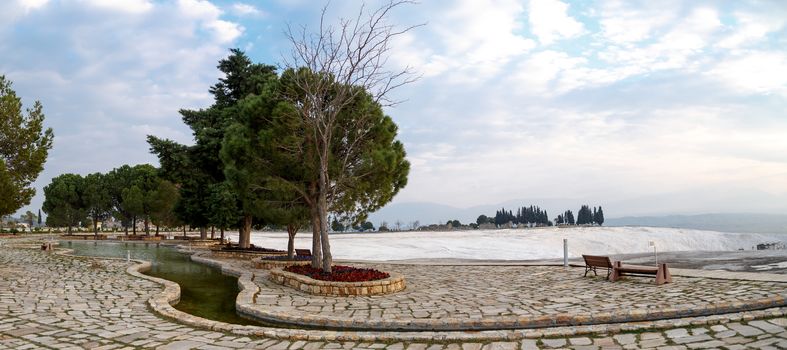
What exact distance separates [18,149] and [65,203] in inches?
2007

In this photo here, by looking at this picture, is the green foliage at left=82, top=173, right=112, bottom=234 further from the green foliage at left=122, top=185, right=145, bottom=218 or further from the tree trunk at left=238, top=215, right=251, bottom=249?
the tree trunk at left=238, top=215, right=251, bottom=249

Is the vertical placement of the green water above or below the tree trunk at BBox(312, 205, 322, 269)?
below

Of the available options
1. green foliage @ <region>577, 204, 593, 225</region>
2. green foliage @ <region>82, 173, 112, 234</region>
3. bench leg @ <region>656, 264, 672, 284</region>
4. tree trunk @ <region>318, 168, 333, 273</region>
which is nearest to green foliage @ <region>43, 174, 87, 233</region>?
green foliage @ <region>82, 173, 112, 234</region>

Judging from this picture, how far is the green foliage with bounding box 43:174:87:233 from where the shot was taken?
61.9m

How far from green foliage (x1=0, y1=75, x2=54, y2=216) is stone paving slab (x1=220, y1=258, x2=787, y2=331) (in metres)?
12.3

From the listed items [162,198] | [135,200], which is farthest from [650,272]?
[135,200]

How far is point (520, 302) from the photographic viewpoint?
1015cm

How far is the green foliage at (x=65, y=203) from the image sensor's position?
6188 centimetres

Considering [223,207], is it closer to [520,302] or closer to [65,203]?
[520,302]

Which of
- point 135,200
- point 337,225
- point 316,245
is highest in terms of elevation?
point 135,200

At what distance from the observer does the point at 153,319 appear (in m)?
9.03

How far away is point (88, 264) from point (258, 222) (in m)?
9.57

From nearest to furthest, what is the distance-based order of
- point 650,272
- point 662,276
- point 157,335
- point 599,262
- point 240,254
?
point 157,335, point 662,276, point 650,272, point 599,262, point 240,254

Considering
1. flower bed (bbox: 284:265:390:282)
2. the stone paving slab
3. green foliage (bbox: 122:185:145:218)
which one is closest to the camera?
the stone paving slab
